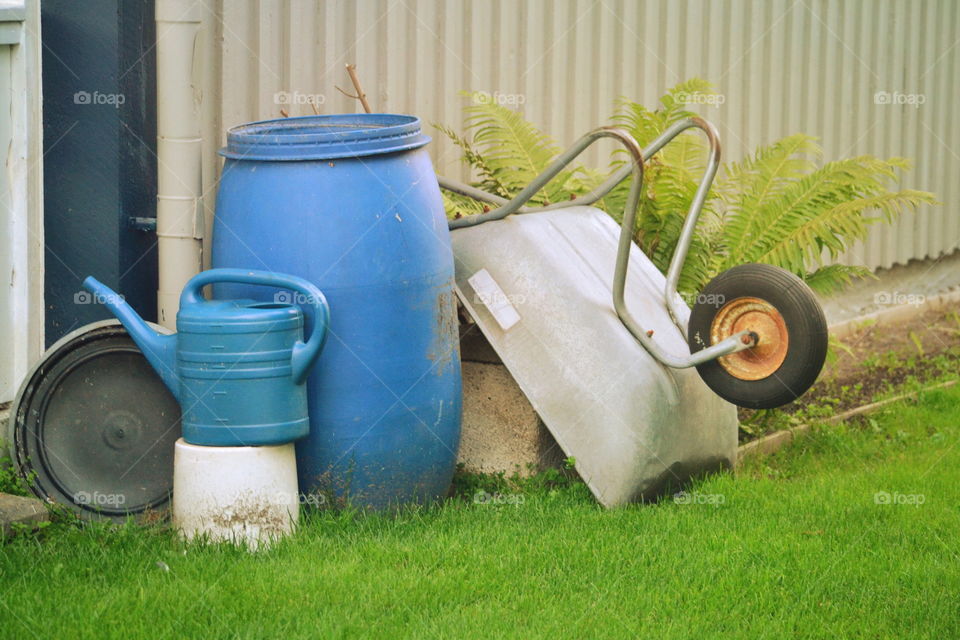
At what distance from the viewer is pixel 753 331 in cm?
414

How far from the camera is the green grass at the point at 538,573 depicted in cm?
319

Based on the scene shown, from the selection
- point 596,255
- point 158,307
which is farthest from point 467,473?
point 158,307

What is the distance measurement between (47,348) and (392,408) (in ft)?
4.40

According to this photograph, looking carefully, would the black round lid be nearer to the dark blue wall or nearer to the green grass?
the green grass

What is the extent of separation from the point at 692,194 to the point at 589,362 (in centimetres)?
155

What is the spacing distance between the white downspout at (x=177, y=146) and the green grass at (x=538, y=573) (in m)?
1.08

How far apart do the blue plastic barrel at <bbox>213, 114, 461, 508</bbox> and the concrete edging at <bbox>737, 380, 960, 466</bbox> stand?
1788 mm

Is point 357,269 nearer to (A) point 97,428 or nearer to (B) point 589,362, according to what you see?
(B) point 589,362

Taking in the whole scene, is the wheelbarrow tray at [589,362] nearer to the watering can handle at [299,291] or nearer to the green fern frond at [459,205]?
the green fern frond at [459,205]

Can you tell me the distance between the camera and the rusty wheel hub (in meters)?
4.09

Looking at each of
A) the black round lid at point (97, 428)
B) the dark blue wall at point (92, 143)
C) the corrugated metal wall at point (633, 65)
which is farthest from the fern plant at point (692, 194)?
the black round lid at point (97, 428)

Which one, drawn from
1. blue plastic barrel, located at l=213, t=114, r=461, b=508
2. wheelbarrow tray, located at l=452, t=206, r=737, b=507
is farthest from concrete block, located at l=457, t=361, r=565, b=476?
blue plastic barrel, located at l=213, t=114, r=461, b=508

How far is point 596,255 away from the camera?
479 centimetres

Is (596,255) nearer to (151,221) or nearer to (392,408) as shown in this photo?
(392,408)
